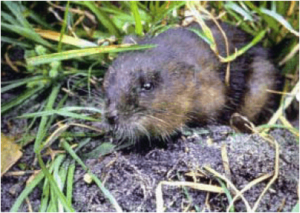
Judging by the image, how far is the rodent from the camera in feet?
11.5

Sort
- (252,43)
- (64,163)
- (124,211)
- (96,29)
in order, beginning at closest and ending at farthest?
(124,211)
(64,163)
(252,43)
(96,29)

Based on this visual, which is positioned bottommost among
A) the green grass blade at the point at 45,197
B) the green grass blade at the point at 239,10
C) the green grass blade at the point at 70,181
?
the green grass blade at the point at 45,197

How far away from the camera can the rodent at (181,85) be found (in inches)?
138

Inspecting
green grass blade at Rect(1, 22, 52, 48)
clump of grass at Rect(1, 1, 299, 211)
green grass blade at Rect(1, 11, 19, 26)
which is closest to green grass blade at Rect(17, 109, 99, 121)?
clump of grass at Rect(1, 1, 299, 211)

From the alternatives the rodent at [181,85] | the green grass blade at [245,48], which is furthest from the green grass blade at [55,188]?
the green grass blade at [245,48]

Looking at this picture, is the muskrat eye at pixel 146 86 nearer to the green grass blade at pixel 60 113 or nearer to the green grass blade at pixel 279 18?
the green grass blade at pixel 60 113

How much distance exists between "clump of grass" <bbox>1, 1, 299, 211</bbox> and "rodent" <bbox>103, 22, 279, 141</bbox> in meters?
0.14

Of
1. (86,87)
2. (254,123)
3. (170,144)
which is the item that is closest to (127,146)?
(170,144)

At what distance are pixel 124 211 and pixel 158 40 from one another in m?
0.97

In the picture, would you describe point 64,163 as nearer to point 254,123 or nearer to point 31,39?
point 31,39

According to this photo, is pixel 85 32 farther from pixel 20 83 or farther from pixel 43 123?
pixel 43 123

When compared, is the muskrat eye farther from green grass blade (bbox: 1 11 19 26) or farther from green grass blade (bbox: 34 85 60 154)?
green grass blade (bbox: 1 11 19 26)

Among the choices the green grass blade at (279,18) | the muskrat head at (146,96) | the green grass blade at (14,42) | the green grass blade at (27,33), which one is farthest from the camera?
the green grass blade at (14,42)

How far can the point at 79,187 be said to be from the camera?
3469 mm
